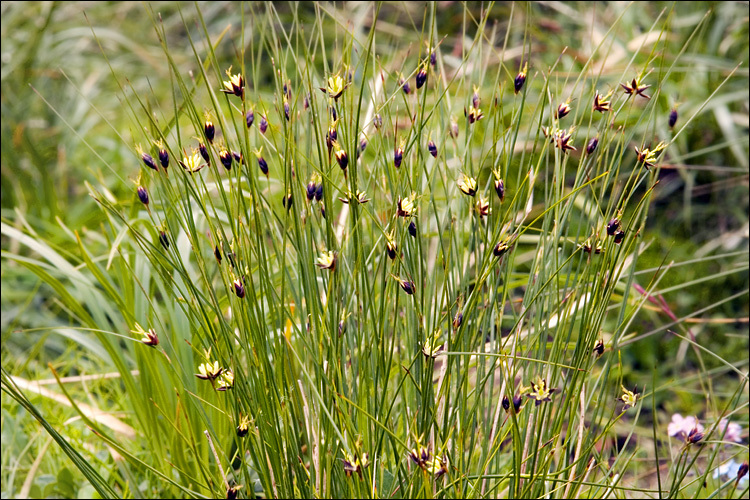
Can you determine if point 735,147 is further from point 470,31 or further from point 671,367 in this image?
point 470,31

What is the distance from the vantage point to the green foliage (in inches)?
38.0

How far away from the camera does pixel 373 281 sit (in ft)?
3.32

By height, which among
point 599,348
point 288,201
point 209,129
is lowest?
point 599,348

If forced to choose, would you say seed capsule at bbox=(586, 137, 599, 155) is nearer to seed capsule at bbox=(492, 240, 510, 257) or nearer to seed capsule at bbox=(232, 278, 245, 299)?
seed capsule at bbox=(492, 240, 510, 257)

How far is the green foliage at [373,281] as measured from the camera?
0.97 metres

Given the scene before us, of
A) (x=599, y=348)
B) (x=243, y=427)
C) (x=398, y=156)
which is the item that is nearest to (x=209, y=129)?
(x=398, y=156)

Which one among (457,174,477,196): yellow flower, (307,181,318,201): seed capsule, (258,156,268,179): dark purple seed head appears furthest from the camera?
(258,156,268,179): dark purple seed head

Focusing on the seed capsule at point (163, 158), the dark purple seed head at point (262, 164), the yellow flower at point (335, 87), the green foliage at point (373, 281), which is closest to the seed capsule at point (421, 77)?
the green foliage at point (373, 281)

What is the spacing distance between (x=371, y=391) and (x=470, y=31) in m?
3.53

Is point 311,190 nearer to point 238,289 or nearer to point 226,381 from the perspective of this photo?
point 238,289

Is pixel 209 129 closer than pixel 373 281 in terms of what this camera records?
Yes

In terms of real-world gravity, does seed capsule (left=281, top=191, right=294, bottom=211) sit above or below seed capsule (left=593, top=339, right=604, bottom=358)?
above

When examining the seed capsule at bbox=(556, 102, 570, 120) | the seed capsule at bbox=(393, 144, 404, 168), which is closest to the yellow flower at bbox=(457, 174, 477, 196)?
the seed capsule at bbox=(393, 144, 404, 168)

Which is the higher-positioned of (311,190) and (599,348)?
(311,190)
